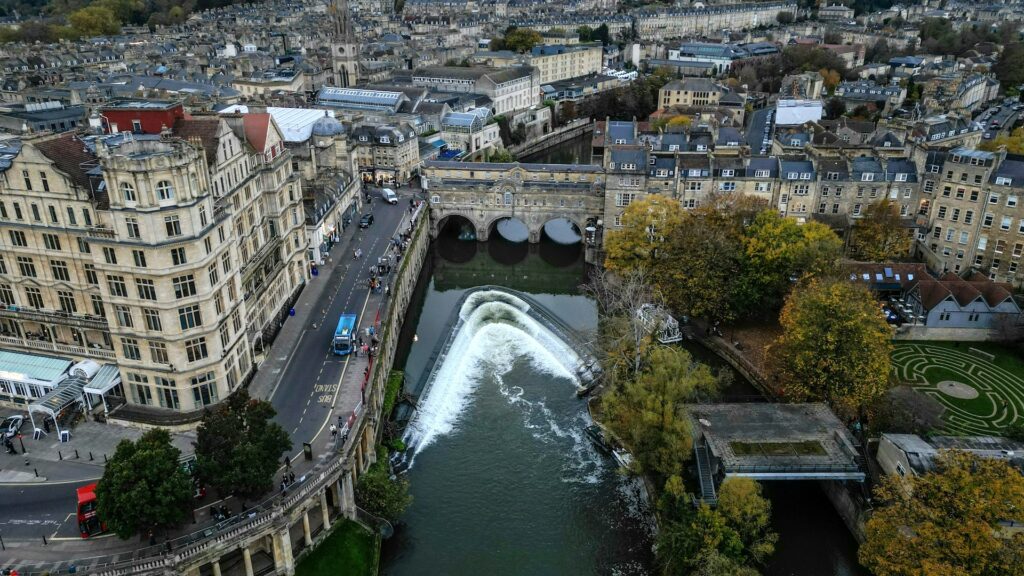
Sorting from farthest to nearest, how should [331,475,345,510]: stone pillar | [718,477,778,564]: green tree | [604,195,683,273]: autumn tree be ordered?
1. [604,195,683,273]: autumn tree
2. [331,475,345,510]: stone pillar
3. [718,477,778,564]: green tree

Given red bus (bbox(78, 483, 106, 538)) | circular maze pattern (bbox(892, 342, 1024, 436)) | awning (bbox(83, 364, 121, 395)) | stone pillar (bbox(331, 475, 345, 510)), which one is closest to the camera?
red bus (bbox(78, 483, 106, 538))

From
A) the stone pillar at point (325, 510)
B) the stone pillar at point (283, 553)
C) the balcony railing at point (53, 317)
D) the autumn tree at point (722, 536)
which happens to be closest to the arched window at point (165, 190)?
the balcony railing at point (53, 317)

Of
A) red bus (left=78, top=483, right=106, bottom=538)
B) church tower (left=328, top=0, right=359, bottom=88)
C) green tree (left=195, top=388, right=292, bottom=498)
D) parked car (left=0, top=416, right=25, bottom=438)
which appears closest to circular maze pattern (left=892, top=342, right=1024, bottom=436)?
green tree (left=195, top=388, right=292, bottom=498)

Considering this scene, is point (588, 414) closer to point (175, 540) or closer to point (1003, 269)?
point (175, 540)

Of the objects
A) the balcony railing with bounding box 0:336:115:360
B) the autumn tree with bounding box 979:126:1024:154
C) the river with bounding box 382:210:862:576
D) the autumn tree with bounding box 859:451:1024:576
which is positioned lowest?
the river with bounding box 382:210:862:576

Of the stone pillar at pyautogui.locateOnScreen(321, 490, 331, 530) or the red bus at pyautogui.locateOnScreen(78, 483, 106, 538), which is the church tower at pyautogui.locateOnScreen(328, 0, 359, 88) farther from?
the red bus at pyautogui.locateOnScreen(78, 483, 106, 538)

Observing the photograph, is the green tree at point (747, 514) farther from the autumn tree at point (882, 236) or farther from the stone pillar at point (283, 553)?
the autumn tree at point (882, 236)

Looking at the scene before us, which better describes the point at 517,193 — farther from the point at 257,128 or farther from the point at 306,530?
the point at 306,530
